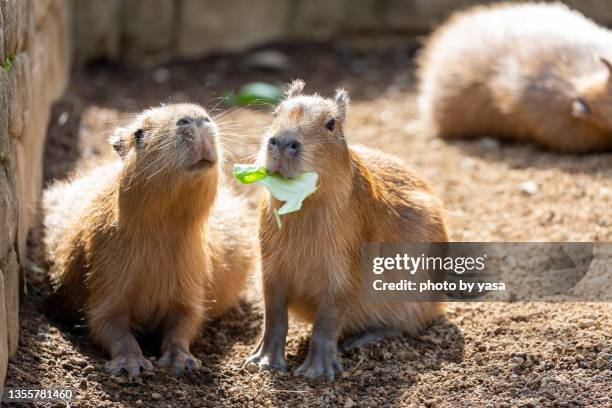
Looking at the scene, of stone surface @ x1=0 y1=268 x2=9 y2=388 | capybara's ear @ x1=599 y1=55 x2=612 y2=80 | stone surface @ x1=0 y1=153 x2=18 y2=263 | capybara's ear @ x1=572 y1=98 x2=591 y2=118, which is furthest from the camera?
capybara's ear @ x1=572 y1=98 x2=591 y2=118

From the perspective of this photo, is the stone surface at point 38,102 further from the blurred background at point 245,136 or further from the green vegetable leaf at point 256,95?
the green vegetable leaf at point 256,95

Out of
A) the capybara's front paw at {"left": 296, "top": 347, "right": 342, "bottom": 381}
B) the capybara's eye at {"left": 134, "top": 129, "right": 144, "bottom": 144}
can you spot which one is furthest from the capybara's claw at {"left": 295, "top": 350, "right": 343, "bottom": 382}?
the capybara's eye at {"left": 134, "top": 129, "right": 144, "bottom": 144}

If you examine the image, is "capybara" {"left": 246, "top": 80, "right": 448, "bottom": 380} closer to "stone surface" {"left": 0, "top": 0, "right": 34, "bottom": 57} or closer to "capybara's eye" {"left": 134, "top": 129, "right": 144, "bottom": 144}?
"capybara's eye" {"left": 134, "top": 129, "right": 144, "bottom": 144}

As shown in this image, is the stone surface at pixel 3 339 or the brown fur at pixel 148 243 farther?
the brown fur at pixel 148 243

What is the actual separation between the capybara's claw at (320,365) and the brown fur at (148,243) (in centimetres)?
63

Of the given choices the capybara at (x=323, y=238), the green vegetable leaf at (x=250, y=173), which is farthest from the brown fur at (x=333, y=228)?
the green vegetable leaf at (x=250, y=173)

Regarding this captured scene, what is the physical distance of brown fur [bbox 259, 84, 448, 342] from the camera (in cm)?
460

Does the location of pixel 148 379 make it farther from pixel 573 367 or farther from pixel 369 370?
pixel 573 367

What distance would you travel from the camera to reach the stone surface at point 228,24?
10.3 metres

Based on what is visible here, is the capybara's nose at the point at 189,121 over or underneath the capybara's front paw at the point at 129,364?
over

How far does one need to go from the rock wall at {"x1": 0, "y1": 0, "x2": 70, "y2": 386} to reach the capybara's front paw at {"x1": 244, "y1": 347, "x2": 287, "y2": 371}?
115 cm

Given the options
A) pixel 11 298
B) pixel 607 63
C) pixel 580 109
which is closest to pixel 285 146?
pixel 11 298

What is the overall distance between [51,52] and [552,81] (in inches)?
168

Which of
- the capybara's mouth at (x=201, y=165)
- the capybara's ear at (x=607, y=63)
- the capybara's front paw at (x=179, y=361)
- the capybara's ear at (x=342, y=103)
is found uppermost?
the capybara's ear at (x=607, y=63)
